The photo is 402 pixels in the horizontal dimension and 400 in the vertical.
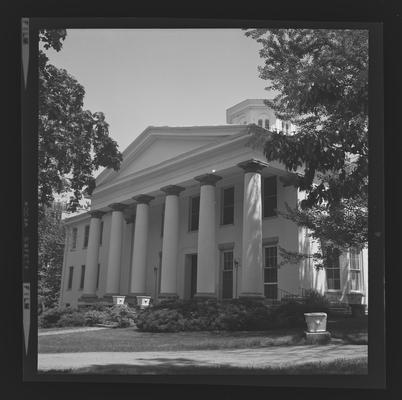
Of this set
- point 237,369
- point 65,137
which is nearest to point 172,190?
point 65,137

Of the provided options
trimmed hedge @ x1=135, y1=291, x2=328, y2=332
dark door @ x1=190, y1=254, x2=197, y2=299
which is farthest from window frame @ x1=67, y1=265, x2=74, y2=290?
dark door @ x1=190, y1=254, x2=197, y2=299

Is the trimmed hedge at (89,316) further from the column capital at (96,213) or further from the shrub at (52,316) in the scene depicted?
the column capital at (96,213)

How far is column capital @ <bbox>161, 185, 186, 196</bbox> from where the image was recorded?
1410 centimetres

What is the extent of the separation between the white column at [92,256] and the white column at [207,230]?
2777 mm

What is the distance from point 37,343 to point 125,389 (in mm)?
1541

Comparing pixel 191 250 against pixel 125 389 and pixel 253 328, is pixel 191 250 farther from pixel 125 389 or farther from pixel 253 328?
pixel 125 389

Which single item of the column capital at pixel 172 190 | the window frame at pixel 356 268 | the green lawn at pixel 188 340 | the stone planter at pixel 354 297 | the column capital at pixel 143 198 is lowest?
the green lawn at pixel 188 340

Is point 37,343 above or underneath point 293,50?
underneath

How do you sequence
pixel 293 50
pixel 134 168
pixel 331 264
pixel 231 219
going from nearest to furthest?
pixel 293 50, pixel 331 264, pixel 134 168, pixel 231 219

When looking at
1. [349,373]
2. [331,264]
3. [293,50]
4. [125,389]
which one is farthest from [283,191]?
[125,389]

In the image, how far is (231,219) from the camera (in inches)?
548

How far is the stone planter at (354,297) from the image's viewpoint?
353 inches

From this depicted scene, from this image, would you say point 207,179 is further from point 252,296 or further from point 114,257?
point 252,296

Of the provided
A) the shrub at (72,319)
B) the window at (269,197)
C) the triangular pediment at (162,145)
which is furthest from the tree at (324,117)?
the shrub at (72,319)
